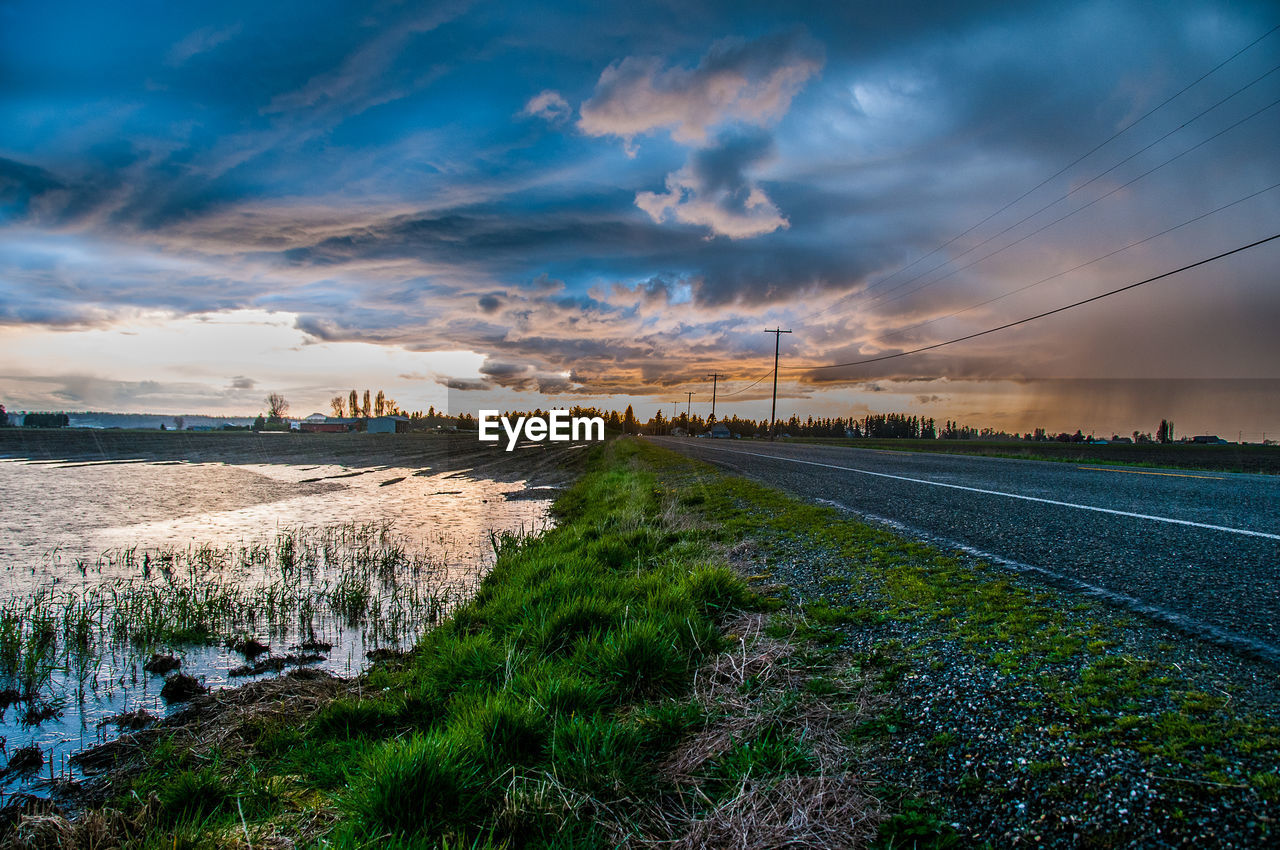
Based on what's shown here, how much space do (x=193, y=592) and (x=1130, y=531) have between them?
1211cm

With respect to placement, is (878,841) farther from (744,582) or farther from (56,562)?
(56,562)

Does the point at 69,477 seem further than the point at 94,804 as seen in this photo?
Yes

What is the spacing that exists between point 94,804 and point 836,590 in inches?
211

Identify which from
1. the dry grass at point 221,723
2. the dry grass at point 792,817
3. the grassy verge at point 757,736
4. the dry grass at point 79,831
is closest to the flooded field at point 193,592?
the dry grass at point 221,723

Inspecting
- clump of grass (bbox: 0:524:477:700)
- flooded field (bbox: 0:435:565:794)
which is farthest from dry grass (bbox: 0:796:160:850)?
clump of grass (bbox: 0:524:477:700)

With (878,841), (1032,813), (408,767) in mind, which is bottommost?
(408,767)

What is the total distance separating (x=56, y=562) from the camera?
1051cm

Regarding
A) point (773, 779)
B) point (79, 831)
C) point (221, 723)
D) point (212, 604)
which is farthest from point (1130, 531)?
point (212, 604)

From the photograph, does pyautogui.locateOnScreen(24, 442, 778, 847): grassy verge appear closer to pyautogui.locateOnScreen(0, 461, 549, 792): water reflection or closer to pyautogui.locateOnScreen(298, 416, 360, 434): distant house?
pyautogui.locateOnScreen(0, 461, 549, 792): water reflection

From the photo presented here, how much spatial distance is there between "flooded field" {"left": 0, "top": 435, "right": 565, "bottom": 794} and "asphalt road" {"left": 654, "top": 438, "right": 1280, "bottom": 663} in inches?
266

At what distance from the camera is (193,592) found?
841 cm

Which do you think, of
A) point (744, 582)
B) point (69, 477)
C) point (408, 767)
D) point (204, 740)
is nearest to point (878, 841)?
point (408, 767)

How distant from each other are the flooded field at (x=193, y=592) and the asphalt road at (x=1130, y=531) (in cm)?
676

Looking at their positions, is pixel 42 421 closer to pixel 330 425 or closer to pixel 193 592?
pixel 330 425
